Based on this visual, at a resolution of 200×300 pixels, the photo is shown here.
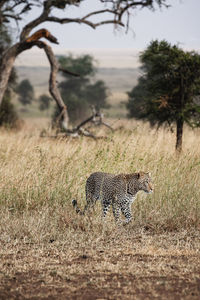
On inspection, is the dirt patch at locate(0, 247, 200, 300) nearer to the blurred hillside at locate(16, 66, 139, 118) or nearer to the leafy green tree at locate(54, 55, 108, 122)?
the leafy green tree at locate(54, 55, 108, 122)

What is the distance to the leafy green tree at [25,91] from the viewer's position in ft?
189

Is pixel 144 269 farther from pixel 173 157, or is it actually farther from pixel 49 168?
pixel 173 157

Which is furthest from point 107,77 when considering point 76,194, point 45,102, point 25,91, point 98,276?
point 98,276

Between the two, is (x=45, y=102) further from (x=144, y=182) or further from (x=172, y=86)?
(x=144, y=182)

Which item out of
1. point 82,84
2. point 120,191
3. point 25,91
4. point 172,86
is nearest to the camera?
point 120,191

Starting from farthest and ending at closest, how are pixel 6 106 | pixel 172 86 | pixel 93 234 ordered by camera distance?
pixel 6 106 < pixel 172 86 < pixel 93 234

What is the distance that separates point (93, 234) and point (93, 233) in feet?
0.09

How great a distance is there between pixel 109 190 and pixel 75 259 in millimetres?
1434

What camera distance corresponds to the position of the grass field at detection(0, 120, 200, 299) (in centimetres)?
424

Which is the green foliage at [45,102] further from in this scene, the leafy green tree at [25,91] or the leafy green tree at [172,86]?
the leafy green tree at [172,86]

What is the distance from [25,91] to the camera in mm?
57969

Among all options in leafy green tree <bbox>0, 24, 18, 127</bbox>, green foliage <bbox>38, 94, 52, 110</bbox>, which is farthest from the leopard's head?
green foliage <bbox>38, 94, 52, 110</bbox>

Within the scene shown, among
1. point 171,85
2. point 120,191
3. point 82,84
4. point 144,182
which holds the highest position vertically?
point 82,84

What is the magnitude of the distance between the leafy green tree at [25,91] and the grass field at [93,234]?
4897 cm
